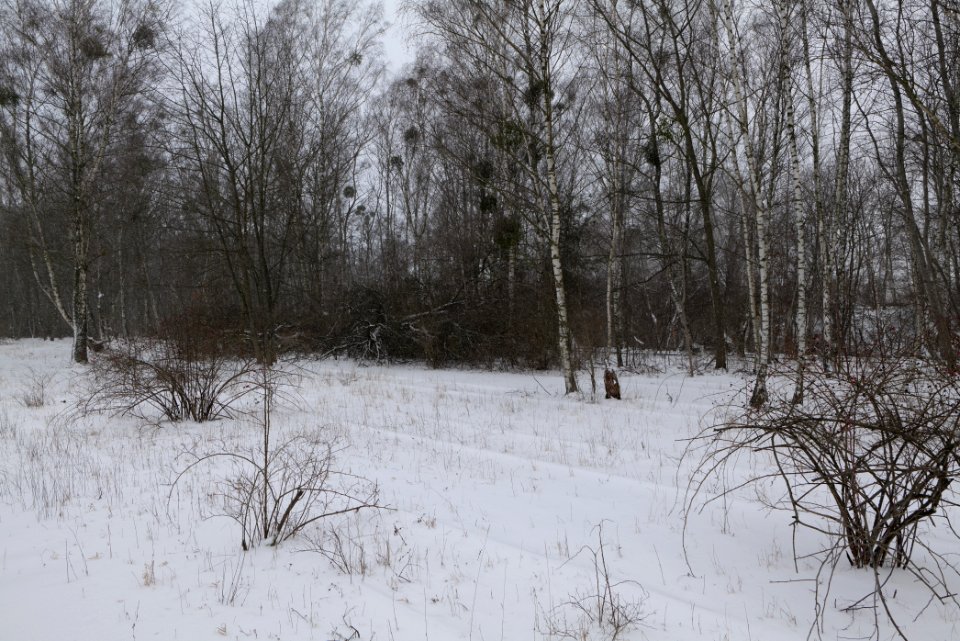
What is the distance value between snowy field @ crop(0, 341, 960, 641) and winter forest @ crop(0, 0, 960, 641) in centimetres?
4

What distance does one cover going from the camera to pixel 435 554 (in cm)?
373

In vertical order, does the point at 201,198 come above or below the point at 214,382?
above

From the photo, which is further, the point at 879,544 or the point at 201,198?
the point at 201,198

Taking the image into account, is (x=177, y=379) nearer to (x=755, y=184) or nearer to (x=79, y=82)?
(x=755, y=184)

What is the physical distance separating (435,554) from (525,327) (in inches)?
483

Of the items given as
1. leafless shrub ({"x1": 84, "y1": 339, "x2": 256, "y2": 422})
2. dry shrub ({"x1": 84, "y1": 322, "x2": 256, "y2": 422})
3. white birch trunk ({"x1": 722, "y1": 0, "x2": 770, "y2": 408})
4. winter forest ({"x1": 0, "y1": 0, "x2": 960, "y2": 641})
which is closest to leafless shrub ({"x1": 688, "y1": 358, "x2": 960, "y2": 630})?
winter forest ({"x1": 0, "y1": 0, "x2": 960, "y2": 641})

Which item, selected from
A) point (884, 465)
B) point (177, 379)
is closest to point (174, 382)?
point (177, 379)

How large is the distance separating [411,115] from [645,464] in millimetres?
20424

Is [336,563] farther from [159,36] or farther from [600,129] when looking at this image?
[159,36]

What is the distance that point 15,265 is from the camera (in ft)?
117

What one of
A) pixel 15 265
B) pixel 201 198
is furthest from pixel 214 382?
pixel 15 265

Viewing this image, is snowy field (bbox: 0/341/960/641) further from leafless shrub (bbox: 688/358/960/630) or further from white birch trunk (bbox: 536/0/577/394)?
white birch trunk (bbox: 536/0/577/394)

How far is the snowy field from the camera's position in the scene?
9.43ft

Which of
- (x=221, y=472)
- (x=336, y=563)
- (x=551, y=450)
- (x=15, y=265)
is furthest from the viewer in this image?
(x=15, y=265)
